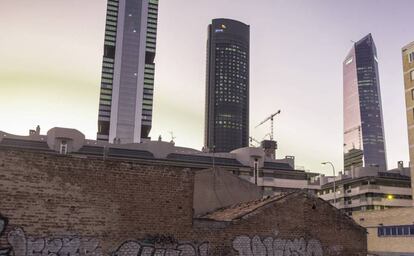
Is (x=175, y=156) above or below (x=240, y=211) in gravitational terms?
above

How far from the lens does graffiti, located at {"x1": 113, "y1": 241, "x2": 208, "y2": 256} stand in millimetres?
15145

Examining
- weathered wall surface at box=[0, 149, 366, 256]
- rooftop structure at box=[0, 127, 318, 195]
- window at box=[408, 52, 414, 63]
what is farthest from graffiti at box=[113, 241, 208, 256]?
rooftop structure at box=[0, 127, 318, 195]

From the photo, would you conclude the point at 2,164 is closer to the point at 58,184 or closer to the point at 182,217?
the point at 58,184

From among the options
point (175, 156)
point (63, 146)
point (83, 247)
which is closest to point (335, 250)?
point (83, 247)

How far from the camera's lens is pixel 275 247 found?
18297mm

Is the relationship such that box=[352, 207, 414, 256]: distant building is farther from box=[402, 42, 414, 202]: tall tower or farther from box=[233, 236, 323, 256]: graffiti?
box=[233, 236, 323, 256]: graffiti

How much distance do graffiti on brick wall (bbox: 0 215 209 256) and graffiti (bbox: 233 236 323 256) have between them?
1629 millimetres

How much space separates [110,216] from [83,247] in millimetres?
1305

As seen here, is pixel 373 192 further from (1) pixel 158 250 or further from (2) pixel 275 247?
(1) pixel 158 250

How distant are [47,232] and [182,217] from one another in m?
4.69

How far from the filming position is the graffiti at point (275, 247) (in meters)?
17.5

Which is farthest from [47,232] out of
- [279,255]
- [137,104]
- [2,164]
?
[137,104]

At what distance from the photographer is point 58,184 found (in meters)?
14.5

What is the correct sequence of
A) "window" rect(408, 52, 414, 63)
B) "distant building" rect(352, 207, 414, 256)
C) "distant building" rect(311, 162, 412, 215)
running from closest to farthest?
"distant building" rect(352, 207, 414, 256)
"window" rect(408, 52, 414, 63)
"distant building" rect(311, 162, 412, 215)
